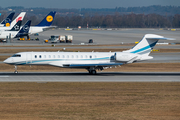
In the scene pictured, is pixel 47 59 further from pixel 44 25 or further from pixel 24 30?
pixel 44 25

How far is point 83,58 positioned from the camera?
142ft

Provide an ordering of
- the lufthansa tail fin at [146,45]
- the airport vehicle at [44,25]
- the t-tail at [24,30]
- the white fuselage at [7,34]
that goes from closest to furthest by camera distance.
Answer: the lufthansa tail fin at [146,45]
the white fuselage at [7,34]
the t-tail at [24,30]
the airport vehicle at [44,25]

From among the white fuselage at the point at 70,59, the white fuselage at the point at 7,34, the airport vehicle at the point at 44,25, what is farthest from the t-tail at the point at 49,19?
the white fuselage at the point at 70,59

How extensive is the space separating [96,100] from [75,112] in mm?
4459

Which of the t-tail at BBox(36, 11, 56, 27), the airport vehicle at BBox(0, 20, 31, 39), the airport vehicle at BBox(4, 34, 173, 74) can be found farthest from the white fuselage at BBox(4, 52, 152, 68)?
the t-tail at BBox(36, 11, 56, 27)

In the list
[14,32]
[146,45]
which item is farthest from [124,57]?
[14,32]

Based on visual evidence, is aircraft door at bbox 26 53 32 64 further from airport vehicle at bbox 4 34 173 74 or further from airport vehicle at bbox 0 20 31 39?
airport vehicle at bbox 0 20 31 39

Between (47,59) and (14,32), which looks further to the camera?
(14,32)

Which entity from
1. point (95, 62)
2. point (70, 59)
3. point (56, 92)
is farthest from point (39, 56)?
point (56, 92)

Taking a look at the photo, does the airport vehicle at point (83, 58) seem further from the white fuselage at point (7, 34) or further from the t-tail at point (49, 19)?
the t-tail at point (49, 19)

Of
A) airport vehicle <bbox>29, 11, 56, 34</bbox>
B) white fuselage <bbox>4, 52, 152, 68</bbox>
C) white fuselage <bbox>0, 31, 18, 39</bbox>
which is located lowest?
white fuselage <bbox>4, 52, 152, 68</bbox>

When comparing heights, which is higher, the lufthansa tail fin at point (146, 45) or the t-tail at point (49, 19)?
the t-tail at point (49, 19)

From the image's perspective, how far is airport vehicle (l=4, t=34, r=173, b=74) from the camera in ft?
139

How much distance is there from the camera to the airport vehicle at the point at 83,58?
42500 millimetres
